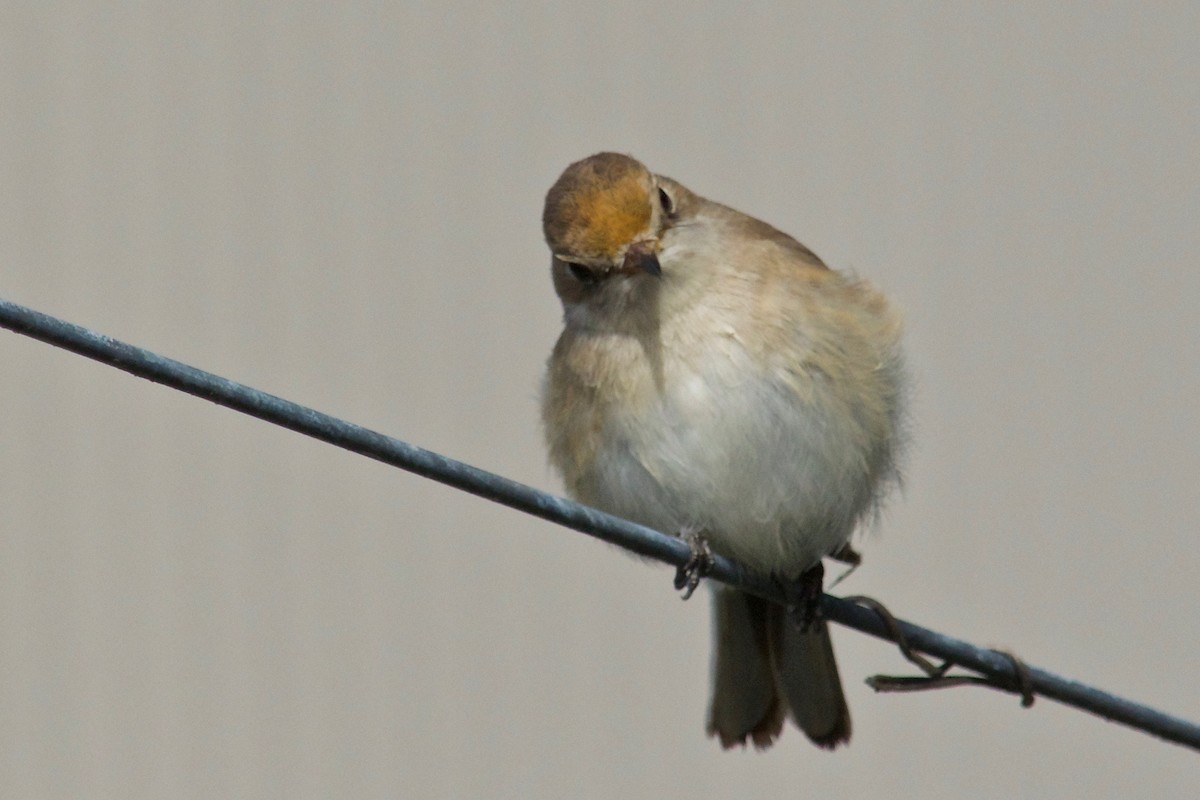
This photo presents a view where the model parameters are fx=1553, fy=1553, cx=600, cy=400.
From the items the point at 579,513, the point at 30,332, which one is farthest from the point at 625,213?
the point at 30,332

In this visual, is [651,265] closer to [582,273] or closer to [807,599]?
[582,273]

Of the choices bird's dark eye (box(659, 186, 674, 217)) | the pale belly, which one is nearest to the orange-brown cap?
bird's dark eye (box(659, 186, 674, 217))

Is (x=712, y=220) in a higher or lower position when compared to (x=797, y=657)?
higher

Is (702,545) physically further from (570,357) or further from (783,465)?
(570,357)

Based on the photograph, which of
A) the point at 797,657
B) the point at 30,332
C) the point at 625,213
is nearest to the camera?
the point at 30,332

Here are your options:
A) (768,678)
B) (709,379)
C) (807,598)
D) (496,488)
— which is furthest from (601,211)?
(768,678)

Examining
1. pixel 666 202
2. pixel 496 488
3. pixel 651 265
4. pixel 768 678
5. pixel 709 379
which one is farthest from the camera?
pixel 768 678
